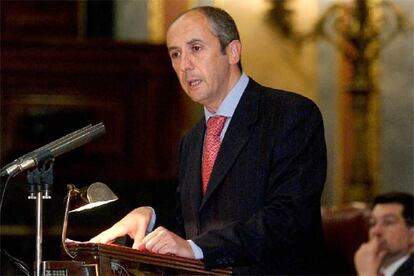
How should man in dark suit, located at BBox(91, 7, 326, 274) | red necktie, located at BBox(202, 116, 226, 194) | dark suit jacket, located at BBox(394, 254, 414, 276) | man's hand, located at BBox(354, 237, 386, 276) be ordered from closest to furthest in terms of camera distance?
man in dark suit, located at BBox(91, 7, 326, 274) → red necktie, located at BBox(202, 116, 226, 194) → dark suit jacket, located at BBox(394, 254, 414, 276) → man's hand, located at BBox(354, 237, 386, 276)

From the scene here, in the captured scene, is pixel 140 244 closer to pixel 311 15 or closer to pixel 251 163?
pixel 251 163

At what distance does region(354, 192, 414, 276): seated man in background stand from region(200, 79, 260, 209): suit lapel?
2334mm

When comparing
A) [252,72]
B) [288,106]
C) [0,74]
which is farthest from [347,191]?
[288,106]

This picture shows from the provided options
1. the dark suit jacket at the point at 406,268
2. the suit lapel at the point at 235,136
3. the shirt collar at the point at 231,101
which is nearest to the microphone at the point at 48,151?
the suit lapel at the point at 235,136

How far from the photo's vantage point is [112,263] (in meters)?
2.67

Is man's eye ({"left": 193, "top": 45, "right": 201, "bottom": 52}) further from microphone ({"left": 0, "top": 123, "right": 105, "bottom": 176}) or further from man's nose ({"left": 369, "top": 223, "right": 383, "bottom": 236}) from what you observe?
man's nose ({"left": 369, "top": 223, "right": 383, "bottom": 236})

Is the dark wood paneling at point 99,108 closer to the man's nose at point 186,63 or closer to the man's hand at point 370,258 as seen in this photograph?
the man's hand at point 370,258

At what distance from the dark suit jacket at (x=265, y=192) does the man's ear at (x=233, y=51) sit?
0.10 meters

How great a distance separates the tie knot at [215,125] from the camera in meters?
3.26

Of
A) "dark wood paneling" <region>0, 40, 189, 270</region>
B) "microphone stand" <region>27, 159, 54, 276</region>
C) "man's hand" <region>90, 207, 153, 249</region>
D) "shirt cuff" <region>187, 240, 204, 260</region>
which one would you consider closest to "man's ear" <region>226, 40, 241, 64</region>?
"man's hand" <region>90, 207, 153, 249</region>

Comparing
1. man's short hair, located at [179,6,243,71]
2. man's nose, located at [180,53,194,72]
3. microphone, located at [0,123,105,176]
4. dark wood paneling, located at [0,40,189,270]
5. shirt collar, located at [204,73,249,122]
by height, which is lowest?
dark wood paneling, located at [0,40,189,270]

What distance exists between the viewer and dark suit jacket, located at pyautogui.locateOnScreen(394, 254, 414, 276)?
17.1 feet

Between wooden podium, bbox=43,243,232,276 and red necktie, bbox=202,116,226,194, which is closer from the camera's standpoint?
wooden podium, bbox=43,243,232,276

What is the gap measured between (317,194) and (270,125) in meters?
0.23
